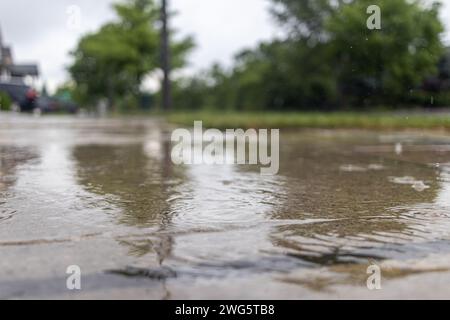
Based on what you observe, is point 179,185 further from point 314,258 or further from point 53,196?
point 314,258

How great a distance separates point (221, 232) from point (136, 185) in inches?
56.0

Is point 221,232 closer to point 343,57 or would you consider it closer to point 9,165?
point 9,165

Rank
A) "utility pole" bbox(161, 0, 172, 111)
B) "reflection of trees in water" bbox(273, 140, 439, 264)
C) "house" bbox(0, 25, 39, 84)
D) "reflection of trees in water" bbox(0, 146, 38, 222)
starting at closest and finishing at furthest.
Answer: "reflection of trees in water" bbox(273, 140, 439, 264) → "reflection of trees in water" bbox(0, 146, 38, 222) → "utility pole" bbox(161, 0, 172, 111) → "house" bbox(0, 25, 39, 84)

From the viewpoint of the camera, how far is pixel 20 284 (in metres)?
1.61

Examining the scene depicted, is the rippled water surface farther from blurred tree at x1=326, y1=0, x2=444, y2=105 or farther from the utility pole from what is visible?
blurred tree at x1=326, y1=0, x2=444, y2=105

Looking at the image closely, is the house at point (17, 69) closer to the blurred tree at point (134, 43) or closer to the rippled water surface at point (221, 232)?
the blurred tree at point (134, 43)

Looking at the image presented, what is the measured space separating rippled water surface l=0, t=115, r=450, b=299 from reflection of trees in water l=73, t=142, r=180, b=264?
0.01m

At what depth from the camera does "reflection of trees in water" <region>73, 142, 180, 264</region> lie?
209cm

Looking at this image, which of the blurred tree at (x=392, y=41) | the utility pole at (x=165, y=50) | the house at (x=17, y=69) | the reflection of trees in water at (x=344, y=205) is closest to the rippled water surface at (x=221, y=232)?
Result: the reflection of trees in water at (x=344, y=205)

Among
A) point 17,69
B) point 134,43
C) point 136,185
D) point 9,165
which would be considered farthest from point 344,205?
point 17,69

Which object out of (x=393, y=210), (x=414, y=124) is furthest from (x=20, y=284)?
(x=414, y=124)

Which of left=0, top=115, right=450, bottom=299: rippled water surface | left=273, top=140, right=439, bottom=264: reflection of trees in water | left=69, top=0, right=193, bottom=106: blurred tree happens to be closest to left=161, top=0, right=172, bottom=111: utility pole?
left=273, top=140, right=439, bottom=264: reflection of trees in water
